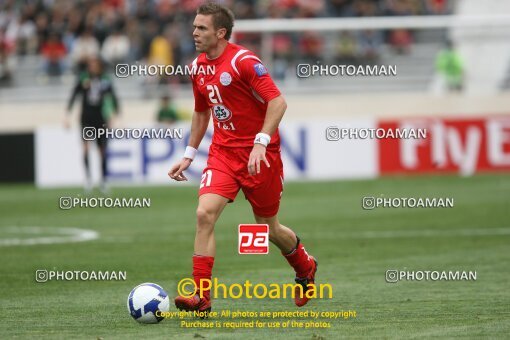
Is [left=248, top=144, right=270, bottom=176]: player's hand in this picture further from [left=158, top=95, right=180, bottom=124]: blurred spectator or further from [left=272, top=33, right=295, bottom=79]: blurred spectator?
[left=272, top=33, right=295, bottom=79]: blurred spectator

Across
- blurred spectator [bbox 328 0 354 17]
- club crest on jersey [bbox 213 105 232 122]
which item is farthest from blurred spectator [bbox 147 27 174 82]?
club crest on jersey [bbox 213 105 232 122]

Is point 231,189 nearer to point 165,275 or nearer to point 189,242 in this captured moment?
point 165,275

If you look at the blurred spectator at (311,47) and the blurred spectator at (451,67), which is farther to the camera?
the blurred spectator at (311,47)

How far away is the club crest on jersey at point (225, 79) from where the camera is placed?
9.07 m

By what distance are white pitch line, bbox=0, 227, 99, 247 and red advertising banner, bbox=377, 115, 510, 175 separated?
33.7ft

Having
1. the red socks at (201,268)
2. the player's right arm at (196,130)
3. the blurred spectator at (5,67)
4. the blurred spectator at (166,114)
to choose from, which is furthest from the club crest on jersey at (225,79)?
the blurred spectator at (5,67)

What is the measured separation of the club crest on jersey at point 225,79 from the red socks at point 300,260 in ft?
5.07

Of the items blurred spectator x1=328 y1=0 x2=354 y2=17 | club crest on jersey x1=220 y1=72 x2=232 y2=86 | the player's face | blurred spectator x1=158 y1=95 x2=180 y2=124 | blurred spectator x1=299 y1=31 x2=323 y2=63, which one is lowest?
blurred spectator x1=158 y1=95 x2=180 y2=124

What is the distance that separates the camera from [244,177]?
914 centimetres

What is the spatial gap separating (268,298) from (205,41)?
7.74 ft

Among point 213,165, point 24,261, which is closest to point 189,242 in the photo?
point 24,261

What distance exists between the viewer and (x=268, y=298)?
32.4 feet

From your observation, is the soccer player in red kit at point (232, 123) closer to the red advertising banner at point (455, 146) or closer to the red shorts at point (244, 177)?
the red shorts at point (244, 177)

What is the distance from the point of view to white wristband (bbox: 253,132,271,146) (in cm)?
877
